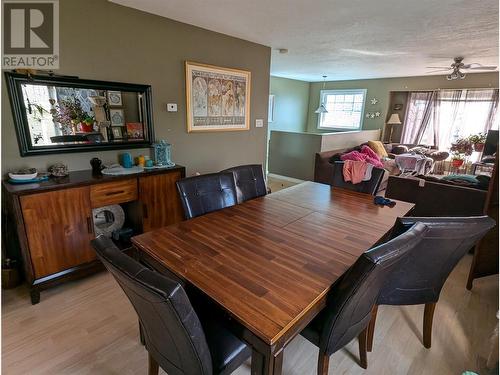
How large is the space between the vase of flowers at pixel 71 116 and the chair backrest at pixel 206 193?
118 centimetres

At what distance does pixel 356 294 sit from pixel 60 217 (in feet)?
6.84

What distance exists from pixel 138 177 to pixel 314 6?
213cm

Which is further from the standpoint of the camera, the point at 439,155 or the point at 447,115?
the point at 447,115

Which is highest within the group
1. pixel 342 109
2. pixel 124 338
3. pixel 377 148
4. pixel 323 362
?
pixel 342 109

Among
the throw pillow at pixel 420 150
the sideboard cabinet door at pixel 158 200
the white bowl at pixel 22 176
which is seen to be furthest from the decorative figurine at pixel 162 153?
the throw pillow at pixel 420 150

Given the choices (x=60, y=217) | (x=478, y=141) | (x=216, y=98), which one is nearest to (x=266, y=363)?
(x=60, y=217)

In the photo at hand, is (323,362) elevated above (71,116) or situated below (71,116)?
below

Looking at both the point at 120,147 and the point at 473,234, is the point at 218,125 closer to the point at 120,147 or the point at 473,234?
the point at 120,147

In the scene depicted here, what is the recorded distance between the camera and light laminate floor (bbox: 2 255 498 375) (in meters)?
1.66

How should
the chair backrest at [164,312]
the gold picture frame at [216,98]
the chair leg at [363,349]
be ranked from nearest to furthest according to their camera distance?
1. the chair backrest at [164,312]
2. the chair leg at [363,349]
3. the gold picture frame at [216,98]

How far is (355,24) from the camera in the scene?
113 inches

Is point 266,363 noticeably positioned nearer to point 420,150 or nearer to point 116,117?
point 116,117

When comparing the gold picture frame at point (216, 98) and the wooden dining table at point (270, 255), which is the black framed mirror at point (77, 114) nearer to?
the gold picture frame at point (216, 98)

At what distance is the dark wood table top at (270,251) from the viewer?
1081 mm
